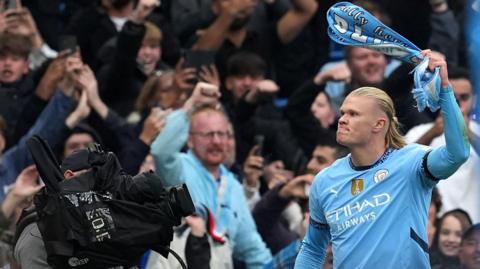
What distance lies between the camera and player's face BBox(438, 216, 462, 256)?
1032 cm

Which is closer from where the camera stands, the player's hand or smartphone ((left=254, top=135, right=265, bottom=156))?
the player's hand

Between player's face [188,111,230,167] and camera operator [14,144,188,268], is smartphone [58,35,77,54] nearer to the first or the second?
player's face [188,111,230,167]

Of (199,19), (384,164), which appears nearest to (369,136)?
(384,164)

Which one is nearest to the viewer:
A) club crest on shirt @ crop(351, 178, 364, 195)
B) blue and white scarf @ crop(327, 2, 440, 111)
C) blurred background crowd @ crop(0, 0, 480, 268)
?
blue and white scarf @ crop(327, 2, 440, 111)

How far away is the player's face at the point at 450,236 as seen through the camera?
10320 millimetres

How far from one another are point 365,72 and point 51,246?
16.6ft

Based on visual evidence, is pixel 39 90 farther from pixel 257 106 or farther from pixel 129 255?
pixel 129 255

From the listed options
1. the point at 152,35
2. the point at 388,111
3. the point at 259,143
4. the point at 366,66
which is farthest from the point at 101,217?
the point at 152,35

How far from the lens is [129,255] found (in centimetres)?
799

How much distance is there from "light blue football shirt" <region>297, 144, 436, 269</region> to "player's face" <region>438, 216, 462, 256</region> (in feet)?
7.33

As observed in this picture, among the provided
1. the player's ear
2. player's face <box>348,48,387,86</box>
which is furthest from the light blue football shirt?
player's face <box>348,48,387,86</box>

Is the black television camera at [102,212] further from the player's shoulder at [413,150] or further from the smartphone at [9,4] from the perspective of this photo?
the smartphone at [9,4]

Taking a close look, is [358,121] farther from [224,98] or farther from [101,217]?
[224,98]

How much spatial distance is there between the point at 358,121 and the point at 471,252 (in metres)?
2.20
